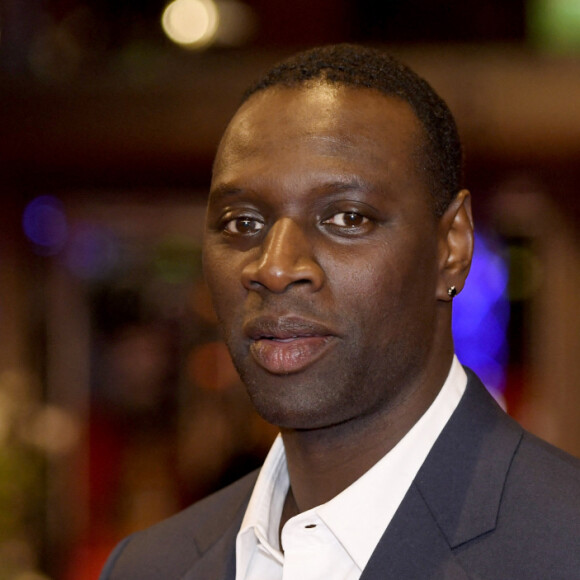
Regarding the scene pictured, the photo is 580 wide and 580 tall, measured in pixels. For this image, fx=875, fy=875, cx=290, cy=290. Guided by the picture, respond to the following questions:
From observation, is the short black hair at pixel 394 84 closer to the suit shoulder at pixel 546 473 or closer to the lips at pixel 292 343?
the lips at pixel 292 343

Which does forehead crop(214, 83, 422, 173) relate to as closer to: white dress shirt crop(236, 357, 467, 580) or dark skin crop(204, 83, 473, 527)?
dark skin crop(204, 83, 473, 527)

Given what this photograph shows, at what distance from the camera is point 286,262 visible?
135 centimetres

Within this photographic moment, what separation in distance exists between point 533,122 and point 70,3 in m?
3.22

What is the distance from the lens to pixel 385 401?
1.43m

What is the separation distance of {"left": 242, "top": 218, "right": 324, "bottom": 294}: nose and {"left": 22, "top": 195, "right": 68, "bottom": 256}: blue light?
529 cm

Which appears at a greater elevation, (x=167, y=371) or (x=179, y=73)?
(x=179, y=73)

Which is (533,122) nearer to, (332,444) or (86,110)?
(86,110)

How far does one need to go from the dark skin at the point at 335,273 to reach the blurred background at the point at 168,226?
4280 mm

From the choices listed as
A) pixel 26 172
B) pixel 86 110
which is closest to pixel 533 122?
pixel 86 110

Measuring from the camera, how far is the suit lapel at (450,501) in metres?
1.28

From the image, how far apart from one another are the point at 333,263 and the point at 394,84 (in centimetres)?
35

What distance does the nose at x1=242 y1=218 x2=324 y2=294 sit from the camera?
1.35 m

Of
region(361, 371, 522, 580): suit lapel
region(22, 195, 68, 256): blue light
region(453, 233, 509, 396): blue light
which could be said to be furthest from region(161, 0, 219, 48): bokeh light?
region(361, 371, 522, 580): suit lapel

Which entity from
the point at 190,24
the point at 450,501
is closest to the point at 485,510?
the point at 450,501
